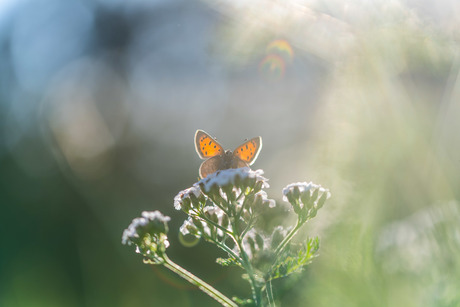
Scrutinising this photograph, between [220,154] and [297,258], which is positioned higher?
[220,154]

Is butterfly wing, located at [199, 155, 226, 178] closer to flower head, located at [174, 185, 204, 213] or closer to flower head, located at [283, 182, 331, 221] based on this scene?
flower head, located at [174, 185, 204, 213]

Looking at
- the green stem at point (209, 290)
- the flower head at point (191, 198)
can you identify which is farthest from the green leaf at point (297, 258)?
the flower head at point (191, 198)

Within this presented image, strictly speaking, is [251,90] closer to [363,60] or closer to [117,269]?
[117,269]

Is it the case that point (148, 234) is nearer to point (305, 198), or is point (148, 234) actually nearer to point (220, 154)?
point (220, 154)

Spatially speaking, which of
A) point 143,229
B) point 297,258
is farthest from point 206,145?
point 297,258

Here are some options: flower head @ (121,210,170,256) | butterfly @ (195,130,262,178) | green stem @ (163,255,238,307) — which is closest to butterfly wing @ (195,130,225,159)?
butterfly @ (195,130,262,178)

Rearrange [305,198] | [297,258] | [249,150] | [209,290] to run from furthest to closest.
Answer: [249,150]
[305,198]
[297,258]
[209,290]

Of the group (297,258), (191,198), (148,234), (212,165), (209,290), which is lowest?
(209,290)
